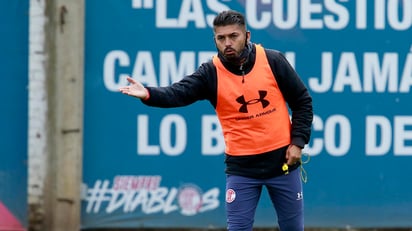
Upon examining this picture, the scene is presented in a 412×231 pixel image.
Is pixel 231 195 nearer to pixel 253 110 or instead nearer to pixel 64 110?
pixel 253 110

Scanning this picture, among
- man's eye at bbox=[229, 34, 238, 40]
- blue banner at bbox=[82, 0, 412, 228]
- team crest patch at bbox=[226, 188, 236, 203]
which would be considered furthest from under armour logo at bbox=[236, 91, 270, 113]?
blue banner at bbox=[82, 0, 412, 228]

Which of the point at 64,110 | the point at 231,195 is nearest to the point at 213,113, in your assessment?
the point at 64,110

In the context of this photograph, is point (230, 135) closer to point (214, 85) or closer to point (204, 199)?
point (214, 85)

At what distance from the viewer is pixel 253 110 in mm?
6250

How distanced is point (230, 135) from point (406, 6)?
3.01 m

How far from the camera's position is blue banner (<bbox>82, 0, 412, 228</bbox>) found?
8.63 m

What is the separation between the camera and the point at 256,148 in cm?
630

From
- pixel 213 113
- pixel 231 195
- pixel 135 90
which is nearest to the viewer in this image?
pixel 135 90

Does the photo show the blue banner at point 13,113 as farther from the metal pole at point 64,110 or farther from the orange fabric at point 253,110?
the orange fabric at point 253,110

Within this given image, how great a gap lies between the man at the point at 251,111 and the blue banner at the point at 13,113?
2.68 metres

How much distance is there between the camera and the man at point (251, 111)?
6.18m

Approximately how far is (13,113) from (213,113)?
1.69 m

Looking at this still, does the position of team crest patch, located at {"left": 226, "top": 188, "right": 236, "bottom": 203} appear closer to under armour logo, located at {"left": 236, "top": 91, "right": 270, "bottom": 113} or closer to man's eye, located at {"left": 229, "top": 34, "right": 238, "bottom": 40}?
under armour logo, located at {"left": 236, "top": 91, "right": 270, "bottom": 113}

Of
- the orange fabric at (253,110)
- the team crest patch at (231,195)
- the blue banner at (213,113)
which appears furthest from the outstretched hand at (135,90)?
the blue banner at (213,113)
